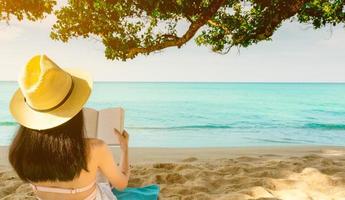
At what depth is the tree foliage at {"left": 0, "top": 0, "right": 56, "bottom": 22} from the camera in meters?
5.34

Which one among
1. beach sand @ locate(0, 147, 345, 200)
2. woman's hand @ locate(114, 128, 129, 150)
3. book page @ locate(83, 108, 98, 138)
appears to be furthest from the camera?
beach sand @ locate(0, 147, 345, 200)

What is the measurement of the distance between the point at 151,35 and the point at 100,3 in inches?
39.0

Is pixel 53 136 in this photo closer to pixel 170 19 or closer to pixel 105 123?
pixel 105 123

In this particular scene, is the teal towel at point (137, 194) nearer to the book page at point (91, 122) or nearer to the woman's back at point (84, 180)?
the book page at point (91, 122)

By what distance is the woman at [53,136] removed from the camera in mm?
2109

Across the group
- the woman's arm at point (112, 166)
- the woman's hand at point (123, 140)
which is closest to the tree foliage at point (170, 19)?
the woman's hand at point (123, 140)

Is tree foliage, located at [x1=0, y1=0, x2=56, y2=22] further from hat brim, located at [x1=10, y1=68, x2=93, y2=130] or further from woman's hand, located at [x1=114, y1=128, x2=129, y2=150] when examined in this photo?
hat brim, located at [x1=10, y1=68, x2=93, y2=130]

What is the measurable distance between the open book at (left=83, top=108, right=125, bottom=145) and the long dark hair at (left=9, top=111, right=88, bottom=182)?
87cm

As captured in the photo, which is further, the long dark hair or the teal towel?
the teal towel

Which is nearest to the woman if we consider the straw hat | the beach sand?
the straw hat

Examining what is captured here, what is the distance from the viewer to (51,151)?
82.8 inches

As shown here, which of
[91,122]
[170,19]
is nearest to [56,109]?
[91,122]

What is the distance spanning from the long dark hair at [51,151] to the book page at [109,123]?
93 cm

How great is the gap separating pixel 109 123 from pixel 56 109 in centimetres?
106
